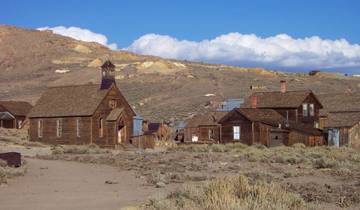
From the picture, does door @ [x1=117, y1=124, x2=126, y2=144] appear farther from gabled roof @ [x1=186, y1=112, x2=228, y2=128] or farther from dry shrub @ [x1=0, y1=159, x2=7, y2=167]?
dry shrub @ [x1=0, y1=159, x2=7, y2=167]

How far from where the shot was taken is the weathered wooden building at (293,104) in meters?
52.2

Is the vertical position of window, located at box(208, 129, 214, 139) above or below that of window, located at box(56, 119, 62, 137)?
below

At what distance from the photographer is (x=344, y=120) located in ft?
164

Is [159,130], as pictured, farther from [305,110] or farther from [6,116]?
[6,116]

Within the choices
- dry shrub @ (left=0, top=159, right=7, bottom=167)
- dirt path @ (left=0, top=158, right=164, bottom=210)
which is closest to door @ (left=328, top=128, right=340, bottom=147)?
dirt path @ (left=0, top=158, right=164, bottom=210)

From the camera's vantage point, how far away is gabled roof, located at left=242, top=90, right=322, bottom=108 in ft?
173

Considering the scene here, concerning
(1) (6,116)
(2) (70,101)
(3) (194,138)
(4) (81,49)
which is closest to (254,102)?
(3) (194,138)

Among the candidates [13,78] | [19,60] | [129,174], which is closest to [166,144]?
[129,174]

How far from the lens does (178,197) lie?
1250cm

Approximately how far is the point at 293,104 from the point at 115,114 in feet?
51.7

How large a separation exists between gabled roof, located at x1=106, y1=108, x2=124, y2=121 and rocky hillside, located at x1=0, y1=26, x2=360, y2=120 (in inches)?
1006

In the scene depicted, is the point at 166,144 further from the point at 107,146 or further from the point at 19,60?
the point at 19,60

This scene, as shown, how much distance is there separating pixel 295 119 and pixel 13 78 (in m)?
77.1

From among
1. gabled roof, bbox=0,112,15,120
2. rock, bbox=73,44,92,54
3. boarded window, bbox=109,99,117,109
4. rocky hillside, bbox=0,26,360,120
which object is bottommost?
gabled roof, bbox=0,112,15,120
